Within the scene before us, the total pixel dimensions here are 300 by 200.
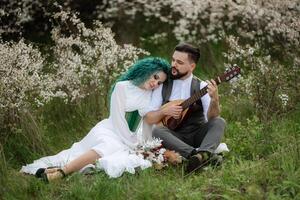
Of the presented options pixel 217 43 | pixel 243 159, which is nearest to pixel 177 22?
Answer: pixel 217 43

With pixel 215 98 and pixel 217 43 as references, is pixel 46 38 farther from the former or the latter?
pixel 215 98

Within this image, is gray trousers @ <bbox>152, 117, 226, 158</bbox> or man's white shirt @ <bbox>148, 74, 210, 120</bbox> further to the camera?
man's white shirt @ <bbox>148, 74, 210, 120</bbox>

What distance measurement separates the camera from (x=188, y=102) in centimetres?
589

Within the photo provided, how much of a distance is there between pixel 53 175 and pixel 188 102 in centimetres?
134

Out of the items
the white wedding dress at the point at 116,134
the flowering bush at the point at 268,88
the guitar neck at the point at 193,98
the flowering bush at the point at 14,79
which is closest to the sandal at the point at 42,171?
the white wedding dress at the point at 116,134

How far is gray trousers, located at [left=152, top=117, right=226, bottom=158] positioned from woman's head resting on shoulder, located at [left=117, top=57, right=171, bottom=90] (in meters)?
0.41

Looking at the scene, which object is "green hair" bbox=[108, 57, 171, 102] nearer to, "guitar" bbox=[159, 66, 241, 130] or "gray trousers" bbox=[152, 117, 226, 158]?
"guitar" bbox=[159, 66, 241, 130]

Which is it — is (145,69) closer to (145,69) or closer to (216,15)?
(145,69)

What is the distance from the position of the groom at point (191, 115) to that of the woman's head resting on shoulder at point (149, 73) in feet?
0.27

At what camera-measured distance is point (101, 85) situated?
762cm

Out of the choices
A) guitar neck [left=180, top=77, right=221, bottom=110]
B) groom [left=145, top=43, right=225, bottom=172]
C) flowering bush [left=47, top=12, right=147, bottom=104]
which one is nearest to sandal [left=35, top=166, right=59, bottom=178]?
groom [left=145, top=43, right=225, bottom=172]

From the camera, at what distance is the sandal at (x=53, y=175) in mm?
5598

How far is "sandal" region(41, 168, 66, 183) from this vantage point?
220 inches

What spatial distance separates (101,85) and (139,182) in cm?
248
